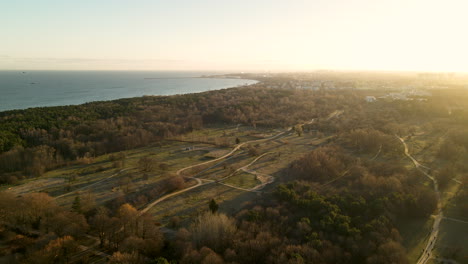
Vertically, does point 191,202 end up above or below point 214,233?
below

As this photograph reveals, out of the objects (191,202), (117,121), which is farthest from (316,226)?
(117,121)

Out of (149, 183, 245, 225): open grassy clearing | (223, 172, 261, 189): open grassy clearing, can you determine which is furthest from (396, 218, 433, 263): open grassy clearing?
(149, 183, 245, 225): open grassy clearing

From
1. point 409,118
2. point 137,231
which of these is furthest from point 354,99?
point 137,231

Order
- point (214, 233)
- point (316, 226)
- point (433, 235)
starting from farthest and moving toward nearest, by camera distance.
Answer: point (433, 235) < point (316, 226) < point (214, 233)

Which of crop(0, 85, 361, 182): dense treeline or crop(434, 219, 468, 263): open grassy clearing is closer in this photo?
crop(434, 219, 468, 263): open grassy clearing

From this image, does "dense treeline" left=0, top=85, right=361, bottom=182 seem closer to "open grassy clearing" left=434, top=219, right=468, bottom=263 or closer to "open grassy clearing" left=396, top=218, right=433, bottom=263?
"open grassy clearing" left=396, top=218, right=433, bottom=263

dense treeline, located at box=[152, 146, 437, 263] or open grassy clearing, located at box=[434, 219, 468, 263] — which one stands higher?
dense treeline, located at box=[152, 146, 437, 263]

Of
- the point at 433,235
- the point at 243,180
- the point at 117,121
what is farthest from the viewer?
the point at 117,121

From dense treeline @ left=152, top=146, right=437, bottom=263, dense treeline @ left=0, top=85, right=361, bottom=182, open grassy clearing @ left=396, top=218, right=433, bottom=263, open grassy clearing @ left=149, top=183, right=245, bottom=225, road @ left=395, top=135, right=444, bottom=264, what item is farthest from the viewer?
dense treeline @ left=0, top=85, right=361, bottom=182

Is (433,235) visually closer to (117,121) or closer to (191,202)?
(191,202)
